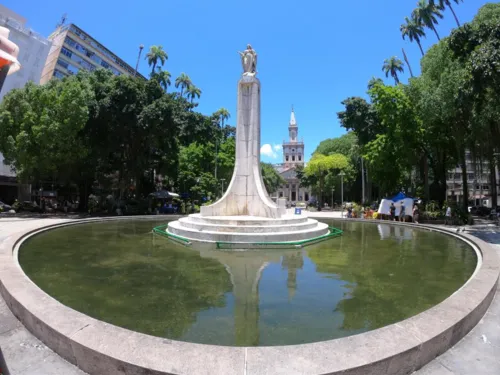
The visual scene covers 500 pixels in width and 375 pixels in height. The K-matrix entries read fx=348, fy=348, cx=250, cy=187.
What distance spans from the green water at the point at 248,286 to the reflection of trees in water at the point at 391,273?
20 mm

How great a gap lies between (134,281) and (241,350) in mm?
3836

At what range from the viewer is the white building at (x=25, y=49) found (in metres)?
38.2

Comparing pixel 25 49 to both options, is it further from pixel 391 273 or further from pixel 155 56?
pixel 391 273

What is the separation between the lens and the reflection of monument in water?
4223mm

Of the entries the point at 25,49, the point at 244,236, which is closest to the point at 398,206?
the point at 244,236

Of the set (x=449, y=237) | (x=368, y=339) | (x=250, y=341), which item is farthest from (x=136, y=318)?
(x=449, y=237)

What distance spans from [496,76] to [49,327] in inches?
664

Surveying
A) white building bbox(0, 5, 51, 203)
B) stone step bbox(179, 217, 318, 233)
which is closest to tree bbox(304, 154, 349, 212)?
white building bbox(0, 5, 51, 203)

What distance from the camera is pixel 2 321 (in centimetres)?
440

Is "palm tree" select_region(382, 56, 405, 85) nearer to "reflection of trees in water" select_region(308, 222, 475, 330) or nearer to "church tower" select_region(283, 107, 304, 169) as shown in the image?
"reflection of trees in water" select_region(308, 222, 475, 330)

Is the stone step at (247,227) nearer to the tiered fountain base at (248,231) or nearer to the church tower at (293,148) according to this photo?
the tiered fountain base at (248,231)

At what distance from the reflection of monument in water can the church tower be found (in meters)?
121

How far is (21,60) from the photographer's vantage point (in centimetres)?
3803

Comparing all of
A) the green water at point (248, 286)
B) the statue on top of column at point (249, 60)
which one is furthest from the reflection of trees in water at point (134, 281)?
the statue on top of column at point (249, 60)
